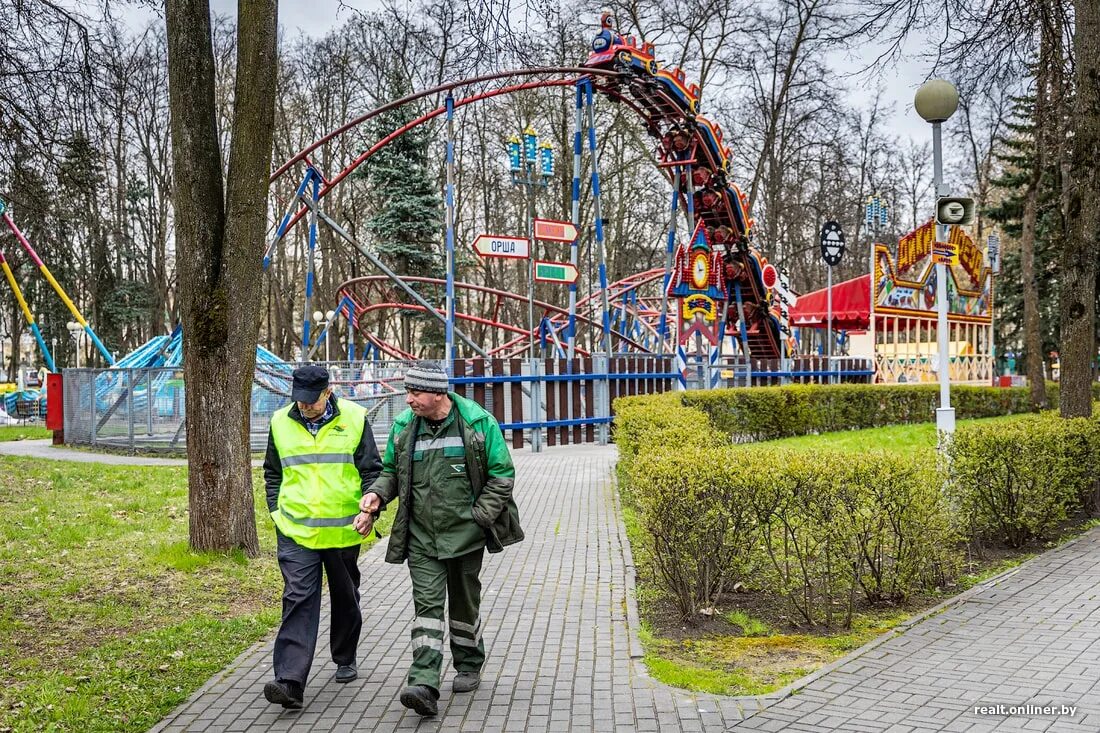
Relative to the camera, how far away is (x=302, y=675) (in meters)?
5.00

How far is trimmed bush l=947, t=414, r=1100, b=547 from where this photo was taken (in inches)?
323

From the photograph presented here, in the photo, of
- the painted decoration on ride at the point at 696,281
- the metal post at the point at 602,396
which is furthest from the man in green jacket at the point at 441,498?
the painted decoration on ride at the point at 696,281

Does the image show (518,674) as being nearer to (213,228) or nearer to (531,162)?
(213,228)

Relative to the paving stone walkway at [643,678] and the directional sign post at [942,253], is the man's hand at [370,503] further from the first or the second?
the directional sign post at [942,253]

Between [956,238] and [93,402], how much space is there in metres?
26.6

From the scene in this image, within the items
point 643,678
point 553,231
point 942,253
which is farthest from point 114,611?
point 553,231

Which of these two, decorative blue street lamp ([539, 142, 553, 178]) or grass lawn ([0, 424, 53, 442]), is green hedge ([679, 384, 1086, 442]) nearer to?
decorative blue street lamp ([539, 142, 553, 178])

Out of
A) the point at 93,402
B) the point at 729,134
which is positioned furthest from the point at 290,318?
the point at 93,402

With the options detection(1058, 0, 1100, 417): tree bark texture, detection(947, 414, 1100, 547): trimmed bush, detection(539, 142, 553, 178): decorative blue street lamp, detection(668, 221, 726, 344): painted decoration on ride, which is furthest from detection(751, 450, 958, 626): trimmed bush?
detection(668, 221, 726, 344): painted decoration on ride

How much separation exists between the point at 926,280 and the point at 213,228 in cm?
3069

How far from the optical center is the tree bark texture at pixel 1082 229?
35.1 ft

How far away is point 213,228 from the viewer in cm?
831

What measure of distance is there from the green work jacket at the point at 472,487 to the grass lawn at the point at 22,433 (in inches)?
892

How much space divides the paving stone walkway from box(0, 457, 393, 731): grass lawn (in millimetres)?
370
